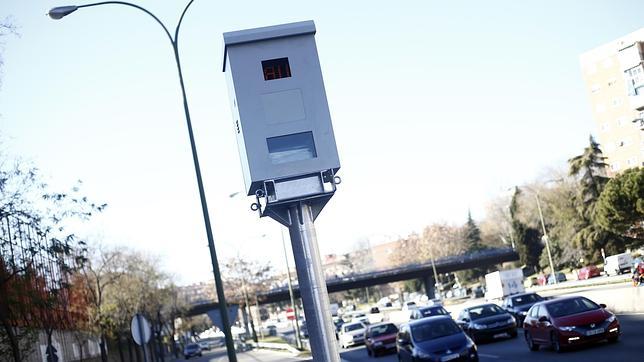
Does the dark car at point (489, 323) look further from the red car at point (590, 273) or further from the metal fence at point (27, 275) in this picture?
the red car at point (590, 273)

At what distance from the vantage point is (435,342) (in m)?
21.6

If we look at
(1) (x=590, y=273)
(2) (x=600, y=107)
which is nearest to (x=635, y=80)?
(1) (x=590, y=273)

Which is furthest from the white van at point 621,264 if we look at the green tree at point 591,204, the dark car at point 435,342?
the dark car at point 435,342

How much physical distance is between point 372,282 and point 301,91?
10381cm

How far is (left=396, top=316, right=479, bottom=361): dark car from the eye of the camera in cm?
2072

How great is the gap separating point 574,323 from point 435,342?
12.0 feet

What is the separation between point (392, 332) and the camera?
36875 mm

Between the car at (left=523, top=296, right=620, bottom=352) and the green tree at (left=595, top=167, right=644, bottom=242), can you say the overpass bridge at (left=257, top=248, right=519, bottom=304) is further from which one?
the car at (left=523, top=296, right=620, bottom=352)

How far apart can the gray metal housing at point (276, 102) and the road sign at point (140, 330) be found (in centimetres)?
666

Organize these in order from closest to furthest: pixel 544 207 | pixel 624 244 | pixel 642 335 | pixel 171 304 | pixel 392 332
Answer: pixel 642 335, pixel 392 332, pixel 624 244, pixel 171 304, pixel 544 207

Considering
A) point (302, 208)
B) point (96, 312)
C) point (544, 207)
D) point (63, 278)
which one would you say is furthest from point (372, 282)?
point (302, 208)

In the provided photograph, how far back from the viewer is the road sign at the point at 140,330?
19.0 meters

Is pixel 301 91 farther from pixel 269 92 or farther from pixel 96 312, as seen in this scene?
pixel 96 312

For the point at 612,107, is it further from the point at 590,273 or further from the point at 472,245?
the point at 472,245
